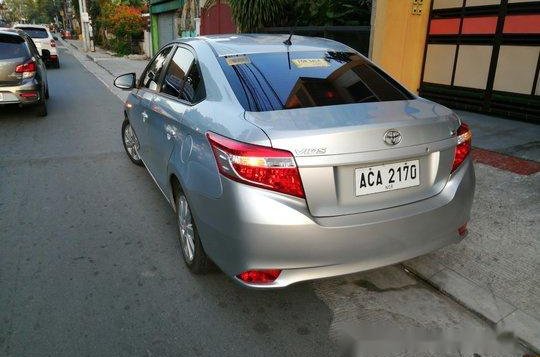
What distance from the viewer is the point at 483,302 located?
2.87 meters

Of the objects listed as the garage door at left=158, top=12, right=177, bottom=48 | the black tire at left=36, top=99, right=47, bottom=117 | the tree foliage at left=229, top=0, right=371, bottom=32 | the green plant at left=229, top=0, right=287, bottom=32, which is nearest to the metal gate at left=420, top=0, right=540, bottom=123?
the tree foliage at left=229, top=0, right=371, bottom=32

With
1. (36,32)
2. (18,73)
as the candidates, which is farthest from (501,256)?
(36,32)

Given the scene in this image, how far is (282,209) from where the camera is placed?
2326mm

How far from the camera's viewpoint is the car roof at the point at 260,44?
131 inches

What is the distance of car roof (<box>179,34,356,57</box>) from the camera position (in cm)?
333

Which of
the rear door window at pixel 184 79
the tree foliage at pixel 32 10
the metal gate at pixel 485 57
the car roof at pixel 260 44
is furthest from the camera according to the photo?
the tree foliage at pixel 32 10

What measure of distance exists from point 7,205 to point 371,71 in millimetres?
3720

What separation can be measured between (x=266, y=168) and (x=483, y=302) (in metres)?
1.70

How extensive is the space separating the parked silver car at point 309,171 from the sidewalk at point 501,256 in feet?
1.48

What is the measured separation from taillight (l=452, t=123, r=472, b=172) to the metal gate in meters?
4.53

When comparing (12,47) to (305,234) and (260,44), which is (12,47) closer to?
(260,44)

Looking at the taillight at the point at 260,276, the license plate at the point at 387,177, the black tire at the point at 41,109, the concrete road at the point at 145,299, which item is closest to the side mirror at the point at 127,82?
the concrete road at the point at 145,299

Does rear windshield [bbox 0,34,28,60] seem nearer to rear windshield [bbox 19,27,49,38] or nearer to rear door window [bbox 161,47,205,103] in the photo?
rear door window [bbox 161,47,205,103]

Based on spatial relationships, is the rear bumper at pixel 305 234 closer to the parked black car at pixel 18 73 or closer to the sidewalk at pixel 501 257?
the sidewalk at pixel 501 257
